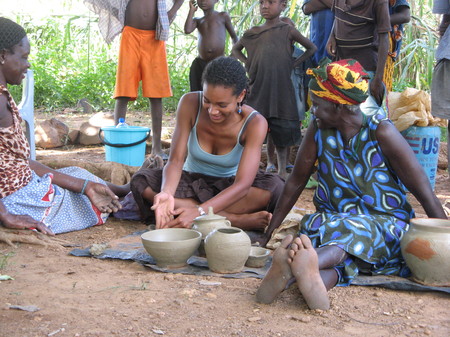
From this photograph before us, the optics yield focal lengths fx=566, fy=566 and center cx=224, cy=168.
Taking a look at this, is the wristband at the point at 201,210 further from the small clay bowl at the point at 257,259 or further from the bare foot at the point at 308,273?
the bare foot at the point at 308,273

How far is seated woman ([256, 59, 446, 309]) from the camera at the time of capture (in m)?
2.48

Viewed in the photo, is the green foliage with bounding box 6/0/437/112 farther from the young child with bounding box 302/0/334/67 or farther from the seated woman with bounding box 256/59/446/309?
the seated woman with bounding box 256/59/446/309

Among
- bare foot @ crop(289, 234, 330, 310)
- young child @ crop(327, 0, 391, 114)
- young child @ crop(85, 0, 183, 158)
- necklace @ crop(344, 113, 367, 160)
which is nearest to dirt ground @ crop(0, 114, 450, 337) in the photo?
bare foot @ crop(289, 234, 330, 310)

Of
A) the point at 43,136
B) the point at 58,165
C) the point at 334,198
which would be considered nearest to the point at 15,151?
the point at 58,165

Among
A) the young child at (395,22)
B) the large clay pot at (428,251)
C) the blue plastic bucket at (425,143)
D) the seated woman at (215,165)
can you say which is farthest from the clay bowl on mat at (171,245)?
the blue plastic bucket at (425,143)

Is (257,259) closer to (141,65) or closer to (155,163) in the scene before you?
(155,163)

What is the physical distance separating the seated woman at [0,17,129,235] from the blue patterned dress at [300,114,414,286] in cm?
145

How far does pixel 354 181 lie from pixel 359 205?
0.12 metres

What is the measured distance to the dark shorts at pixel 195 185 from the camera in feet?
11.6

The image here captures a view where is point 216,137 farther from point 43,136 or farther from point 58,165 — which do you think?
point 43,136

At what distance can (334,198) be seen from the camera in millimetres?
2793

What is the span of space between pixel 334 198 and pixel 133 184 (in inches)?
53.5

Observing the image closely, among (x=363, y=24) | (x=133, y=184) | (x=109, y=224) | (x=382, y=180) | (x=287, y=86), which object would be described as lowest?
(x=109, y=224)

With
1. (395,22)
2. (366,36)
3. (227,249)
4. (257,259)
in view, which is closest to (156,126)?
(366,36)
